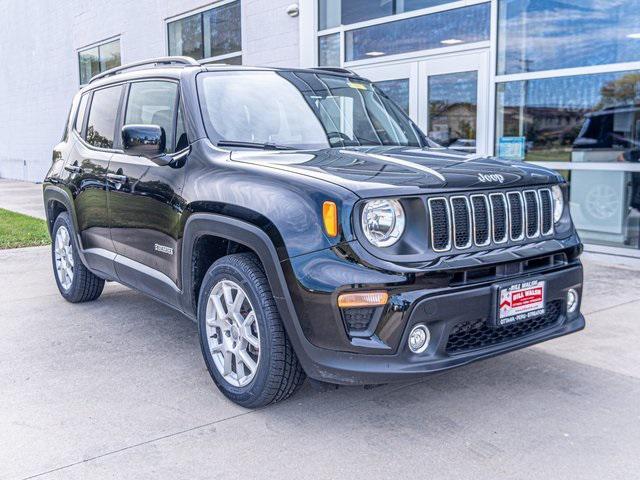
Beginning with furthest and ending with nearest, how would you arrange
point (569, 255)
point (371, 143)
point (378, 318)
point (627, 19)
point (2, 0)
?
1. point (2, 0)
2. point (627, 19)
3. point (371, 143)
4. point (569, 255)
5. point (378, 318)

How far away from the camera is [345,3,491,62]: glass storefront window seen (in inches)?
324

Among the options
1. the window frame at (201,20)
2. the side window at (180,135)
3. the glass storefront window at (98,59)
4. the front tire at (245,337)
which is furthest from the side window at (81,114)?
the glass storefront window at (98,59)

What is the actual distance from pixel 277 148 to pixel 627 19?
5.21 meters

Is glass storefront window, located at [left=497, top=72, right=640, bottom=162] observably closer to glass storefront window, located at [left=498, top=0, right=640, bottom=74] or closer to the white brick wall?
Answer: glass storefront window, located at [left=498, top=0, right=640, bottom=74]

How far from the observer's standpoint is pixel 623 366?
4117mm

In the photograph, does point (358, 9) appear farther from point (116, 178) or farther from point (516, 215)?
point (516, 215)

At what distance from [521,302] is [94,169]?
325 cm

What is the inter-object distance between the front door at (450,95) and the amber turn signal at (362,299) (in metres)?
5.49

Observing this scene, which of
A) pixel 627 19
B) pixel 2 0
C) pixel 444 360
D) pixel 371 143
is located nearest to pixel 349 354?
pixel 444 360

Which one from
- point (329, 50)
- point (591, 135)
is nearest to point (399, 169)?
point (591, 135)

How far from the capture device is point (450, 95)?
8562 mm

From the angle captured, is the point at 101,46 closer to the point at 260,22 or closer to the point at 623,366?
the point at 260,22

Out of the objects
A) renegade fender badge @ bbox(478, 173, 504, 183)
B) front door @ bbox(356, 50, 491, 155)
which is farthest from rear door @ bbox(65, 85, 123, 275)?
front door @ bbox(356, 50, 491, 155)

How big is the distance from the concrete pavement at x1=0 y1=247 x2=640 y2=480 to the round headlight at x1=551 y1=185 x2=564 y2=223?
3.11 ft
